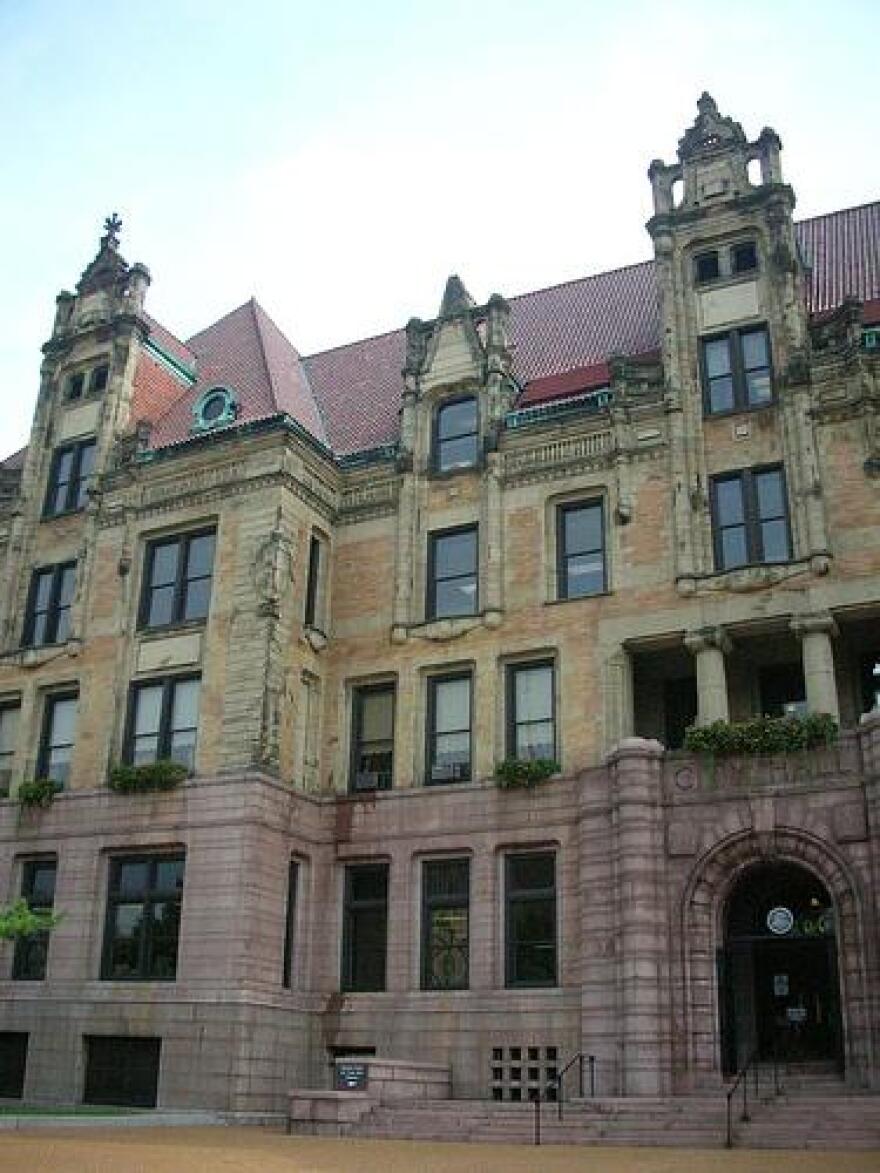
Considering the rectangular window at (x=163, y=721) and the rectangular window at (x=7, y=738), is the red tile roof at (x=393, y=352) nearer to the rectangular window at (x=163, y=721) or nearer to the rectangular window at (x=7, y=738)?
the rectangular window at (x=163, y=721)

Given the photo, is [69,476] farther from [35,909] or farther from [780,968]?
A: [780,968]

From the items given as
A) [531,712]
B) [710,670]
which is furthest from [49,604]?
[710,670]

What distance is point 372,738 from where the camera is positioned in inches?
1224

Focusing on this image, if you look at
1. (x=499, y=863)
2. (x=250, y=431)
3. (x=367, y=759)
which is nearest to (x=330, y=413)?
(x=250, y=431)

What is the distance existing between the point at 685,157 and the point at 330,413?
12.6 meters

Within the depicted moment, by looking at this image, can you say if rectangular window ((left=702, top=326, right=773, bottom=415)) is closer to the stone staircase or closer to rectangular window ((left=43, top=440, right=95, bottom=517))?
the stone staircase

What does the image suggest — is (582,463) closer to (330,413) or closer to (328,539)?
(328,539)

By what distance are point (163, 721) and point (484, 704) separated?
797 centimetres

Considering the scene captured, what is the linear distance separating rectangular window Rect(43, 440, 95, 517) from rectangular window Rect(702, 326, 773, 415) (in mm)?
17422

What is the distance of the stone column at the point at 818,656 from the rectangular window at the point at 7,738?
20.1 metres

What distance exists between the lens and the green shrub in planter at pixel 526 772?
2783 cm

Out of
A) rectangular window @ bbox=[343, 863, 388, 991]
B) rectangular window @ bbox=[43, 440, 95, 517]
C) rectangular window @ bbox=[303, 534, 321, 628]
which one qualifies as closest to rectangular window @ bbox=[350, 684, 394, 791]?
rectangular window @ bbox=[343, 863, 388, 991]

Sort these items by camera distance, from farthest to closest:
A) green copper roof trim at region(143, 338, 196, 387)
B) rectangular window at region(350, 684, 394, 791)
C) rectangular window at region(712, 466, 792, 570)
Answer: green copper roof trim at region(143, 338, 196, 387), rectangular window at region(350, 684, 394, 791), rectangular window at region(712, 466, 792, 570)

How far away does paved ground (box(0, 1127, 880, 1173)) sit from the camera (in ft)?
52.2
